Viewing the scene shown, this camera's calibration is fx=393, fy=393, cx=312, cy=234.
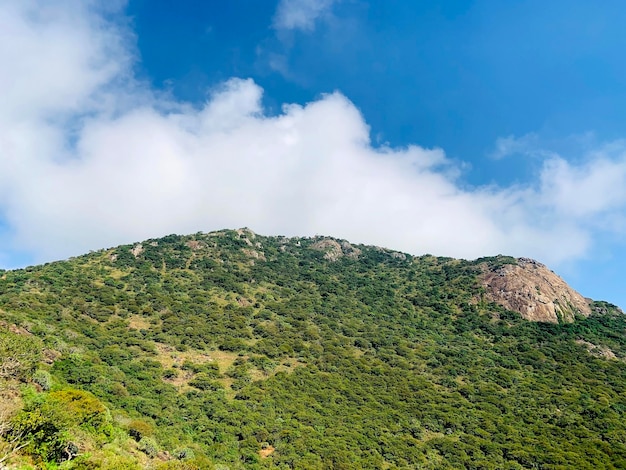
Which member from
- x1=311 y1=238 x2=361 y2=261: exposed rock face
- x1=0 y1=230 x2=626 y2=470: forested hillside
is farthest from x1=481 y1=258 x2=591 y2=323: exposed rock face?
x1=311 y1=238 x2=361 y2=261: exposed rock face

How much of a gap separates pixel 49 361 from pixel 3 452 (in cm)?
2727

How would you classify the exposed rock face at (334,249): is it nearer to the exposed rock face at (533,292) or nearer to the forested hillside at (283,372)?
the forested hillside at (283,372)

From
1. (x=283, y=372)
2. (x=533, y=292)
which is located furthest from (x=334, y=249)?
(x=283, y=372)

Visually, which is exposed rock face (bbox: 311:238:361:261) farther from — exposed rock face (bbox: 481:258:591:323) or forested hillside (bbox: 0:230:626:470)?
exposed rock face (bbox: 481:258:591:323)

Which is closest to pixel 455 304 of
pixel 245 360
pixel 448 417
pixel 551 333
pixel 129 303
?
pixel 551 333

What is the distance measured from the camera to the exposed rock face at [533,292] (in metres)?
96.4

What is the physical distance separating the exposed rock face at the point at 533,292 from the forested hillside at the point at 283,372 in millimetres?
3702

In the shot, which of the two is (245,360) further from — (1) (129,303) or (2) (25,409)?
(2) (25,409)

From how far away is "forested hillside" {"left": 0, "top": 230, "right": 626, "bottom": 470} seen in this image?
3569 cm

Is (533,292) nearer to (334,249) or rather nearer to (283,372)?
(334,249)

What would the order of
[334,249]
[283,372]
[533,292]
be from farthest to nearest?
[334,249] < [533,292] < [283,372]

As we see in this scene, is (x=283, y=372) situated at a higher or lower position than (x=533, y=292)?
lower

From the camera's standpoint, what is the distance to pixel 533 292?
101 m

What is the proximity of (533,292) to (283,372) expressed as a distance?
7181cm
